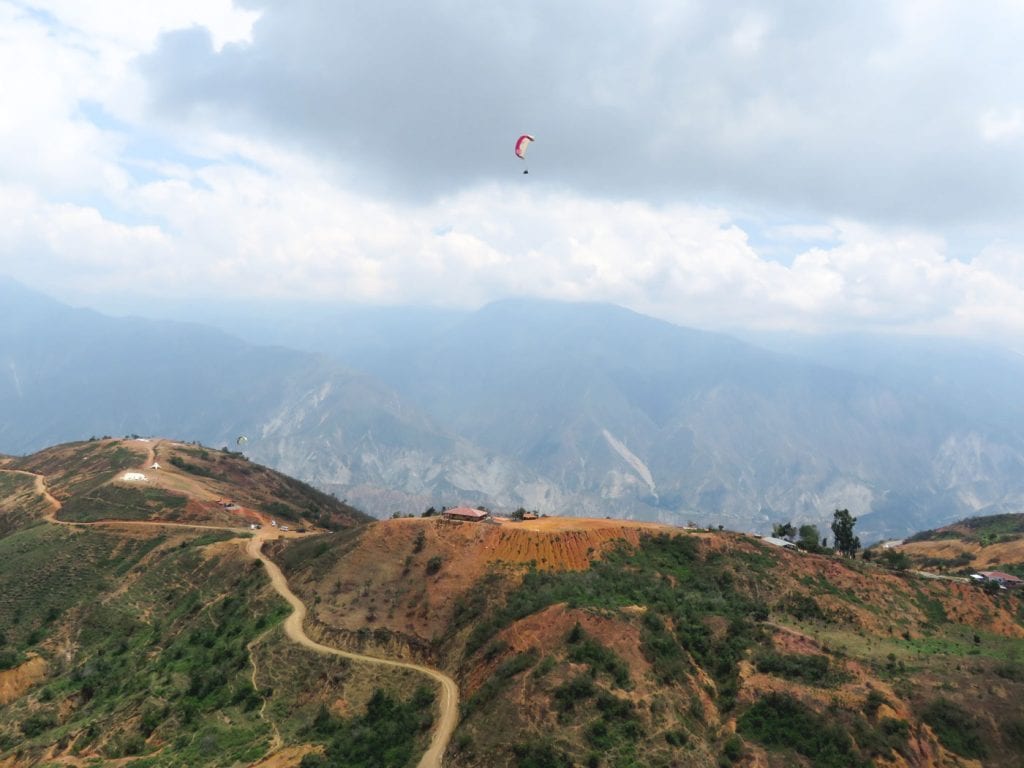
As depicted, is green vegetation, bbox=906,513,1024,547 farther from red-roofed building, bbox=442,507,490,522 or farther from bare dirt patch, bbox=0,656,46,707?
bare dirt patch, bbox=0,656,46,707

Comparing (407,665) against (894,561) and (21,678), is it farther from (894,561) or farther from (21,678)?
(894,561)

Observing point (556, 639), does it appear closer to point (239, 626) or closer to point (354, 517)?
point (239, 626)

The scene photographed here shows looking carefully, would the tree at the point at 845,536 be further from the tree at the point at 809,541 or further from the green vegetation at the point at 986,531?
the green vegetation at the point at 986,531

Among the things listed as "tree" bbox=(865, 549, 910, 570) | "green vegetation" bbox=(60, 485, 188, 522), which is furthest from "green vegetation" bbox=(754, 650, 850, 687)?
"green vegetation" bbox=(60, 485, 188, 522)

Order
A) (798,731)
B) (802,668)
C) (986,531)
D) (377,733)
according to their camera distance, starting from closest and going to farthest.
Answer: (798,731) < (377,733) < (802,668) < (986,531)

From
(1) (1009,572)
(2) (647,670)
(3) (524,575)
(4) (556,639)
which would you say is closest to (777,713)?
(2) (647,670)

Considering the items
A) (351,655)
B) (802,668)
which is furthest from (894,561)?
Answer: (351,655)
